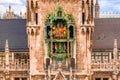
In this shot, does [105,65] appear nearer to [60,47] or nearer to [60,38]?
[60,47]

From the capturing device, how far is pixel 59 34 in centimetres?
6075

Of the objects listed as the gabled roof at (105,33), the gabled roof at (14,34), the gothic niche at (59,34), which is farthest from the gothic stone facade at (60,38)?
the gabled roof at (14,34)

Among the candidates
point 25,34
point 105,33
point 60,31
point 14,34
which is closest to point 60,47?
point 60,31

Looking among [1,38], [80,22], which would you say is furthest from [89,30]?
[1,38]

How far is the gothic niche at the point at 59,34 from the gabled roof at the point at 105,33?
5696 millimetres

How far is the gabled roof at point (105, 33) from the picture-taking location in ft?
214

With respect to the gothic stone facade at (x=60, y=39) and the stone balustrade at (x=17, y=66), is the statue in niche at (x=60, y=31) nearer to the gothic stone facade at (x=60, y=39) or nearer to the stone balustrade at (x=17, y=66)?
the gothic stone facade at (x=60, y=39)

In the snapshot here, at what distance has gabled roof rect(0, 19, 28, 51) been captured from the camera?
2589 inches

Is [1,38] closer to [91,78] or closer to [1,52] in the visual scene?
[1,52]

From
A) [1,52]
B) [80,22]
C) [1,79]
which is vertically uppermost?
[80,22]

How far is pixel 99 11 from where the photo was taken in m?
87.6

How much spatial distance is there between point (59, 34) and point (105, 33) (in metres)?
10.2

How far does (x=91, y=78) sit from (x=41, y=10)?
12386 millimetres

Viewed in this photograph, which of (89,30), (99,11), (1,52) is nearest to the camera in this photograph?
(89,30)
